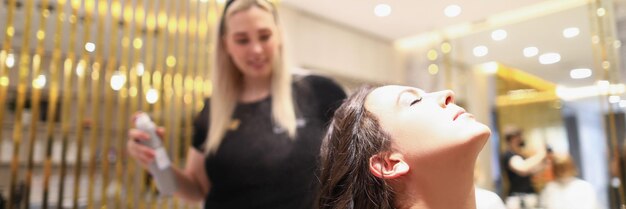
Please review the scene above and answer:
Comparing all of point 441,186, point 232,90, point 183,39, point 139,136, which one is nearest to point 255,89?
point 232,90

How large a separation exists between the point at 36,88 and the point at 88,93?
170 mm

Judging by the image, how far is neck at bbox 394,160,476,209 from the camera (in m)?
0.68

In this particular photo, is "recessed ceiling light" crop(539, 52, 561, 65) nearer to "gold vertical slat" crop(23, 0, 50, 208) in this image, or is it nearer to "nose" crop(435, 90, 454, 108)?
"nose" crop(435, 90, 454, 108)

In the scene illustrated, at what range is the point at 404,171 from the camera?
692 mm

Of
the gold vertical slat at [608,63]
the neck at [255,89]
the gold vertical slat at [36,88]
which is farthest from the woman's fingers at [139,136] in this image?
the gold vertical slat at [608,63]

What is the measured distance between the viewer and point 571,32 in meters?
2.19

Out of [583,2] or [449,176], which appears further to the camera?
[583,2]

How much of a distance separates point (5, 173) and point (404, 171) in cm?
131

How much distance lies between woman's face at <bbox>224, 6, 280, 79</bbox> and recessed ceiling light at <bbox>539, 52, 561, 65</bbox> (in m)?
1.71

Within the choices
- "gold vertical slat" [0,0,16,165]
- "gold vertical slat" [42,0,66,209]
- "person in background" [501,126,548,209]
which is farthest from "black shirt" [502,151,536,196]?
"gold vertical slat" [0,0,16,165]

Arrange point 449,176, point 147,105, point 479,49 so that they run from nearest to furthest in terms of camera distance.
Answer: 1. point 449,176
2. point 147,105
3. point 479,49

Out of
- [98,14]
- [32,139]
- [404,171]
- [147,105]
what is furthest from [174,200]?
[404,171]

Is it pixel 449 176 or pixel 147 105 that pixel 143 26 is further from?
pixel 449 176

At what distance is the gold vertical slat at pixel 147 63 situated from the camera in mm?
1733
